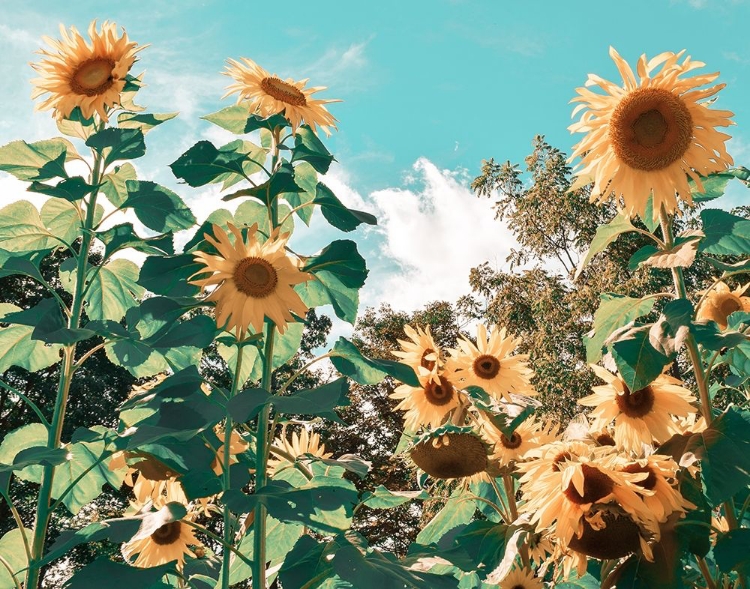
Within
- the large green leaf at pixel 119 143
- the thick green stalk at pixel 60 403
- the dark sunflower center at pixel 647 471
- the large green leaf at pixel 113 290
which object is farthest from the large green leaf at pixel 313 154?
the dark sunflower center at pixel 647 471

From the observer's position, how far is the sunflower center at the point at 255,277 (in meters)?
1.54

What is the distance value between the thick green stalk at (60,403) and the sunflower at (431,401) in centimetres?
100

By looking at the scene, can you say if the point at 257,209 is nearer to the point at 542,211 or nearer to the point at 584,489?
the point at 584,489

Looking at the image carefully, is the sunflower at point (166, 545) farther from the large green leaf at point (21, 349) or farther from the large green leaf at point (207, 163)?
the large green leaf at point (207, 163)

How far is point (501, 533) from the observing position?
6.04ft

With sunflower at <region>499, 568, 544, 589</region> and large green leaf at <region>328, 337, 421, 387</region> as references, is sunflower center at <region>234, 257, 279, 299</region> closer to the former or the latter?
large green leaf at <region>328, 337, 421, 387</region>

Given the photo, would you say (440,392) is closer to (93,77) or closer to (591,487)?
(591,487)

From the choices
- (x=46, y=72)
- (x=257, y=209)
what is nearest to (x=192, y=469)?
(x=257, y=209)

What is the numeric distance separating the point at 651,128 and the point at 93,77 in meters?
1.70

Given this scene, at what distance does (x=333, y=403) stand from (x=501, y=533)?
0.82 m

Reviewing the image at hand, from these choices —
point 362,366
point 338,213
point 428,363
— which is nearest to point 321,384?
point 362,366

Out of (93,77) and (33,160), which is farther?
(93,77)

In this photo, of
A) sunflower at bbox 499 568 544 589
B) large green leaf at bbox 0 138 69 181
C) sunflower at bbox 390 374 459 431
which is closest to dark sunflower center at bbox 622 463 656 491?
sunflower at bbox 390 374 459 431

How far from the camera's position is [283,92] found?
6.56 feet
